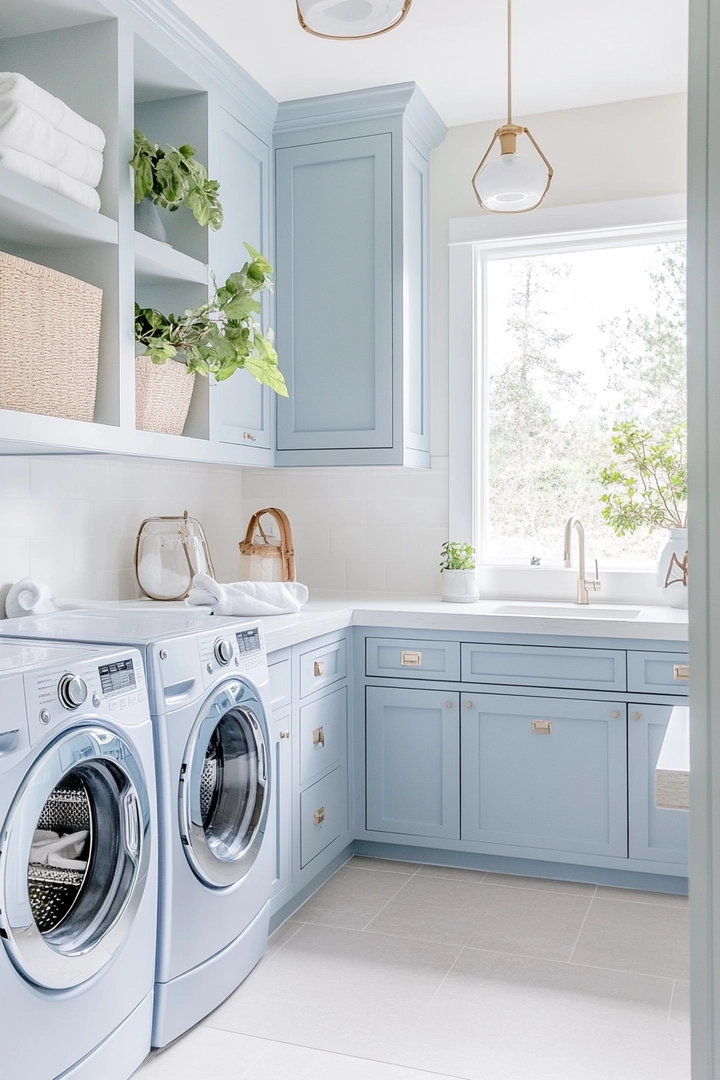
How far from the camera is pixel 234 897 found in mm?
2236

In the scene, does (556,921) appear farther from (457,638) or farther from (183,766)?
(183,766)

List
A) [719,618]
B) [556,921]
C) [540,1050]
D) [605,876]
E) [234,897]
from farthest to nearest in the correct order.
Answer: [605,876], [556,921], [234,897], [540,1050], [719,618]

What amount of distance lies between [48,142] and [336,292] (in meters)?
1.41

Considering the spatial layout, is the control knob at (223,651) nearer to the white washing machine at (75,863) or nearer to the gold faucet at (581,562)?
the white washing machine at (75,863)

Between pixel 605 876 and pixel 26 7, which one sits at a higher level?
pixel 26 7

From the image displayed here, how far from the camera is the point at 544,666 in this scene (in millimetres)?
2949

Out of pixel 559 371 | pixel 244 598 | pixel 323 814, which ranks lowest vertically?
pixel 323 814

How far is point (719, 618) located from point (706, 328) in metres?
0.11

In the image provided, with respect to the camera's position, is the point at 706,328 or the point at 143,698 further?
the point at 143,698

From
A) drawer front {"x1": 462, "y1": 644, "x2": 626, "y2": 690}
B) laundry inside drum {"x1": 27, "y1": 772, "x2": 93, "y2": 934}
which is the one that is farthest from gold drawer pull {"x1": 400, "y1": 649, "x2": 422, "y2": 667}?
laundry inside drum {"x1": 27, "y1": 772, "x2": 93, "y2": 934}

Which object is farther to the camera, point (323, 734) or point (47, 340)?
point (323, 734)

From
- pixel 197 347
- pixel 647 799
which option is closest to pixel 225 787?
pixel 197 347

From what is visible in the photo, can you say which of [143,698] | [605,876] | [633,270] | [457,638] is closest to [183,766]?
[143,698]

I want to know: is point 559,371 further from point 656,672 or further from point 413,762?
point 413,762
